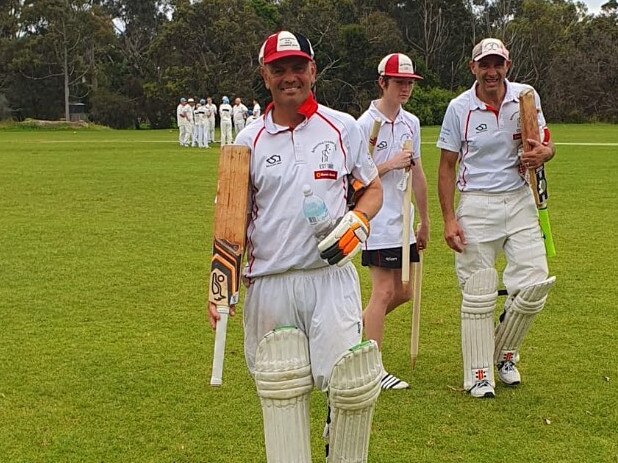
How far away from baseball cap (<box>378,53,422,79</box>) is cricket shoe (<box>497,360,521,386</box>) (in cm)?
194

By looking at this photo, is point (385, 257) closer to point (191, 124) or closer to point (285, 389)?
point (285, 389)

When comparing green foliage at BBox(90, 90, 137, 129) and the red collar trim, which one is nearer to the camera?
the red collar trim

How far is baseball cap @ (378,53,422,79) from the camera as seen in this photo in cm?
538

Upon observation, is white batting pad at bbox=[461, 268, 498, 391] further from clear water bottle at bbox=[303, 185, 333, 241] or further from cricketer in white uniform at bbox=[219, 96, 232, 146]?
cricketer in white uniform at bbox=[219, 96, 232, 146]

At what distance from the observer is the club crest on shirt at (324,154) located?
3.48 meters

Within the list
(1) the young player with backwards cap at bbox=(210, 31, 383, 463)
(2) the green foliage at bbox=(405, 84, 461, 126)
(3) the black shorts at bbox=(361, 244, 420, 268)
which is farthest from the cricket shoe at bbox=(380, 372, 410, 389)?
(2) the green foliage at bbox=(405, 84, 461, 126)

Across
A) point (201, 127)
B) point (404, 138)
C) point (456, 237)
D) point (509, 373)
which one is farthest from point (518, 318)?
point (201, 127)

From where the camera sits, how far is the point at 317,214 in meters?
3.37

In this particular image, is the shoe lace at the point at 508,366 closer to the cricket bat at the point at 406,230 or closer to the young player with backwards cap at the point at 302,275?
the cricket bat at the point at 406,230

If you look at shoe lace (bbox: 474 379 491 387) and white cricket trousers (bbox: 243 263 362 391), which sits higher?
white cricket trousers (bbox: 243 263 362 391)

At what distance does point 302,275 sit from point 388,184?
2.09 m

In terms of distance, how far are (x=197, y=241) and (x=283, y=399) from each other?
776 centimetres

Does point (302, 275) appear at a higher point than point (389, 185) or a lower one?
lower

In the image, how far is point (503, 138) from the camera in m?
5.24
